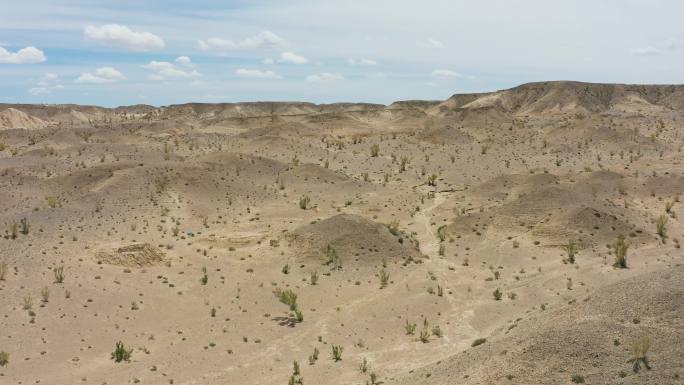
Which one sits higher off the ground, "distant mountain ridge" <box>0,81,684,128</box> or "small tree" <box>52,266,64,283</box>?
"distant mountain ridge" <box>0,81,684,128</box>

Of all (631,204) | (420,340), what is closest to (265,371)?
(420,340)

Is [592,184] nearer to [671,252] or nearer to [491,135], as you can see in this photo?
[671,252]

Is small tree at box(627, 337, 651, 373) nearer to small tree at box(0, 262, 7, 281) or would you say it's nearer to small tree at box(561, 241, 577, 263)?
small tree at box(561, 241, 577, 263)

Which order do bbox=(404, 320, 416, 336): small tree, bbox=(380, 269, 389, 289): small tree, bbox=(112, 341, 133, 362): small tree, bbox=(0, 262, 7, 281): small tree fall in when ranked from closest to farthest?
bbox=(112, 341, 133, 362): small tree → bbox=(404, 320, 416, 336): small tree → bbox=(0, 262, 7, 281): small tree → bbox=(380, 269, 389, 289): small tree

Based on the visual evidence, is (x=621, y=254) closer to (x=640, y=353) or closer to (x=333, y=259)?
(x=333, y=259)

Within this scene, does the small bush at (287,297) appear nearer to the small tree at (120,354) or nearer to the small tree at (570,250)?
the small tree at (120,354)

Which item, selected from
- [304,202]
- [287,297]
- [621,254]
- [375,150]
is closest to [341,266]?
[287,297]

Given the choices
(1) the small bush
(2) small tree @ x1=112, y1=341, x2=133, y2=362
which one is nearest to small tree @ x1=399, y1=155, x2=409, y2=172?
(1) the small bush

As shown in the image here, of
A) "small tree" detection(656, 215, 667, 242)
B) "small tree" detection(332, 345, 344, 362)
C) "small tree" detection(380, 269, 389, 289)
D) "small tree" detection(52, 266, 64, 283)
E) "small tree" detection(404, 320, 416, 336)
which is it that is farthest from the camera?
"small tree" detection(656, 215, 667, 242)
